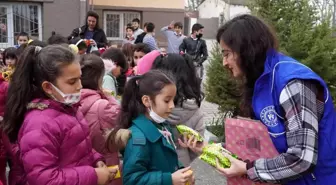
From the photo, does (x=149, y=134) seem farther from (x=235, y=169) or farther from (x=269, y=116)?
(x=269, y=116)

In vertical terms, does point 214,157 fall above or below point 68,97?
below

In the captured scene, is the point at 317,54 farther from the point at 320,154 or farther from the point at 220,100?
the point at 320,154

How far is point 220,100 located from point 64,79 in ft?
13.1

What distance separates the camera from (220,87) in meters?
5.80

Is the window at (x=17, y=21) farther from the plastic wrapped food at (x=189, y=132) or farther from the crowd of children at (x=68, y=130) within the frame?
the plastic wrapped food at (x=189, y=132)

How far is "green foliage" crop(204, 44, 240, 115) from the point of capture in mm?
5719

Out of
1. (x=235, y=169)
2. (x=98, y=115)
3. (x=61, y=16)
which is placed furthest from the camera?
(x=61, y=16)

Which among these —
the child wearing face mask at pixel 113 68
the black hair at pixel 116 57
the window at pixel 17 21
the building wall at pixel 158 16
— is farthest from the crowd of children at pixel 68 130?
the building wall at pixel 158 16

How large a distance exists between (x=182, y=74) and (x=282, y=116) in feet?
3.76

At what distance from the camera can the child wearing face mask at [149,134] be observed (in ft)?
6.72

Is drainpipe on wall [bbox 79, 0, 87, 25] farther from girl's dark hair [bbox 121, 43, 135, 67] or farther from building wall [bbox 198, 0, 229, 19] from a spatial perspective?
building wall [bbox 198, 0, 229, 19]

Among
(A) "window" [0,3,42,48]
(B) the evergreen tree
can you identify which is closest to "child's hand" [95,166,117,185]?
(B) the evergreen tree

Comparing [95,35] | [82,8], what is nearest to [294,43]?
[95,35]

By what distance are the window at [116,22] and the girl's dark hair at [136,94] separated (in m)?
14.4
